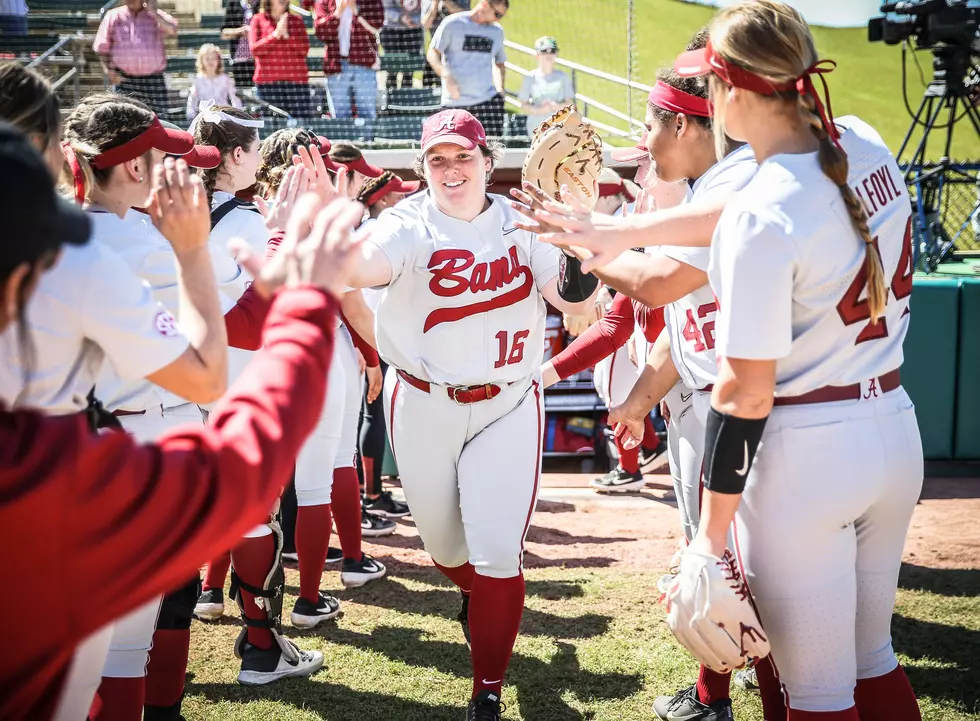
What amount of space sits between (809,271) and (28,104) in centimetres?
164

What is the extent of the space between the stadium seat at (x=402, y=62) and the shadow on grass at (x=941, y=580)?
899 centimetres

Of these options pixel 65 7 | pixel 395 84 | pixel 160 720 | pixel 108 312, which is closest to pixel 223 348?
pixel 108 312

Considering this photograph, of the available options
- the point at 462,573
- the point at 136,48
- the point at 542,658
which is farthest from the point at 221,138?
the point at 136,48

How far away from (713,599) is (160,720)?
6.26 feet

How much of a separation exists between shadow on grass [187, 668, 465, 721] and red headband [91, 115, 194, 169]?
214 cm

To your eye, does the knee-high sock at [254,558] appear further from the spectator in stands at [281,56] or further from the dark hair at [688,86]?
the spectator in stands at [281,56]

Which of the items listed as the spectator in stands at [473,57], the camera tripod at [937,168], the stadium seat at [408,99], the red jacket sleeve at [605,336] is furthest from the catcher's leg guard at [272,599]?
the stadium seat at [408,99]

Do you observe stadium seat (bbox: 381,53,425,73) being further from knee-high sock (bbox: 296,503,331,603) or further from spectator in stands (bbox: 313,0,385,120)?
knee-high sock (bbox: 296,503,331,603)

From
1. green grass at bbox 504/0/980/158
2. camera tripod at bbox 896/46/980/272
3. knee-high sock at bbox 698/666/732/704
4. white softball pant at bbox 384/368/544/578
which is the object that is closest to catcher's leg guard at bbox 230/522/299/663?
white softball pant at bbox 384/368/544/578

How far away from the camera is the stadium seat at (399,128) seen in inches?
434

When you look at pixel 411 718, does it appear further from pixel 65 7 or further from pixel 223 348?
pixel 65 7

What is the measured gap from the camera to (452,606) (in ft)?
15.0

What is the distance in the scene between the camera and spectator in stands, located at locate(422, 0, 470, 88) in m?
10.0

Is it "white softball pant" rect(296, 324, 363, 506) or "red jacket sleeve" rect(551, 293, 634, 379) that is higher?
"red jacket sleeve" rect(551, 293, 634, 379)
